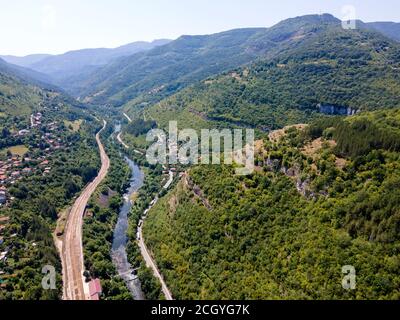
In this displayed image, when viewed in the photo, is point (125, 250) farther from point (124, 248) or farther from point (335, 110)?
point (335, 110)

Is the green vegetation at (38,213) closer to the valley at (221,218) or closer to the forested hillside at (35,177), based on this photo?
the forested hillside at (35,177)

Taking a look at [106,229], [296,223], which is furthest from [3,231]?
[296,223]

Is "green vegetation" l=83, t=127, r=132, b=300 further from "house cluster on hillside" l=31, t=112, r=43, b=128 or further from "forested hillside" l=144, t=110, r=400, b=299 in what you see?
"house cluster on hillside" l=31, t=112, r=43, b=128

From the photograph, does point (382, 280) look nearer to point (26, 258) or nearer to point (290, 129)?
point (290, 129)

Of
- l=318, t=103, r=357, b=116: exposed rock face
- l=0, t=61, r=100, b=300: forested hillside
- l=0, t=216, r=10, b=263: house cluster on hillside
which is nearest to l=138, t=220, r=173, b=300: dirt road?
l=0, t=61, r=100, b=300: forested hillside

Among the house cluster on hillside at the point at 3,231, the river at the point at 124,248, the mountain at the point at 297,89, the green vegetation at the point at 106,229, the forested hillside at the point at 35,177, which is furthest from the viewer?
the mountain at the point at 297,89

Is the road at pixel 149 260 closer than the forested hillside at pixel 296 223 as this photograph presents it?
No

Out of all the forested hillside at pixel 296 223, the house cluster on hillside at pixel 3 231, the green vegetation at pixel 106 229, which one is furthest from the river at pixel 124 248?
the house cluster on hillside at pixel 3 231
